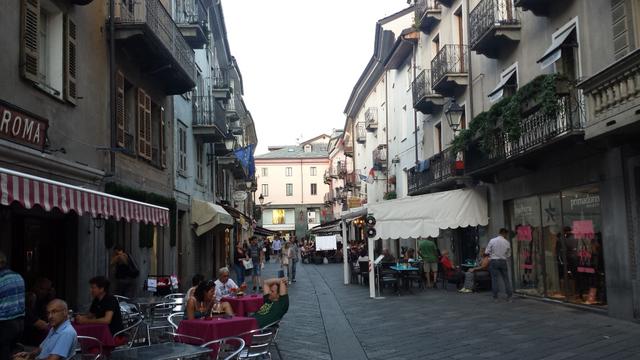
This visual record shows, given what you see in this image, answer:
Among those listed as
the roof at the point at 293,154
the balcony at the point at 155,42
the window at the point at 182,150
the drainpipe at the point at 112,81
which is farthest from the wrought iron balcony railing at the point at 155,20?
the roof at the point at 293,154

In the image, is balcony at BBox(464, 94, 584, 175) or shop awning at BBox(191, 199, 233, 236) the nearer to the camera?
balcony at BBox(464, 94, 584, 175)

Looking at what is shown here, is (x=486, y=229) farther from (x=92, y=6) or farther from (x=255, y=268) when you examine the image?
(x=92, y=6)

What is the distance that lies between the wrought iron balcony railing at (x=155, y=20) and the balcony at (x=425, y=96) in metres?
9.22

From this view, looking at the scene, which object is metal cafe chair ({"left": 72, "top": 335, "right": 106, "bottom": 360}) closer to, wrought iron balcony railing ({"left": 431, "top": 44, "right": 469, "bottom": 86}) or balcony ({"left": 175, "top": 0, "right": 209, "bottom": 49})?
wrought iron balcony railing ({"left": 431, "top": 44, "right": 469, "bottom": 86})

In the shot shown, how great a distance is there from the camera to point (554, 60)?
12.7 meters

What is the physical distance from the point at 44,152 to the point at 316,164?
78713mm

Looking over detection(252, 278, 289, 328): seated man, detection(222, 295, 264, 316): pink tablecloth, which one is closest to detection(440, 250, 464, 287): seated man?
detection(222, 295, 264, 316): pink tablecloth

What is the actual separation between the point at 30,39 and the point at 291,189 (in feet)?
258

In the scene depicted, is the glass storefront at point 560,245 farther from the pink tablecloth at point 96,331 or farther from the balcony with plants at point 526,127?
the pink tablecloth at point 96,331

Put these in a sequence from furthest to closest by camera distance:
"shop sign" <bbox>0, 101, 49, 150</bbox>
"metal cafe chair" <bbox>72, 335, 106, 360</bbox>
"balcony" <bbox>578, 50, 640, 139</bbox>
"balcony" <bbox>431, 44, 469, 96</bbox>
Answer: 1. "balcony" <bbox>431, 44, 469, 96</bbox>
2. "balcony" <bbox>578, 50, 640, 139</bbox>
3. "shop sign" <bbox>0, 101, 49, 150</bbox>
4. "metal cafe chair" <bbox>72, 335, 106, 360</bbox>

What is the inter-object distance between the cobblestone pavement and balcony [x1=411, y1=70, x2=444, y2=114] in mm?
9218

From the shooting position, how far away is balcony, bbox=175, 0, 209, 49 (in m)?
21.8

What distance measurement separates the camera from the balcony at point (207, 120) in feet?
81.3

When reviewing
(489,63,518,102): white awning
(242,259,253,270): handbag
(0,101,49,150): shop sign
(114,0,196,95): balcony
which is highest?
(114,0,196,95): balcony
